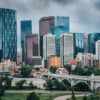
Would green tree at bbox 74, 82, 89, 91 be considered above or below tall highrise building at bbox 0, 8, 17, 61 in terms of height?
below

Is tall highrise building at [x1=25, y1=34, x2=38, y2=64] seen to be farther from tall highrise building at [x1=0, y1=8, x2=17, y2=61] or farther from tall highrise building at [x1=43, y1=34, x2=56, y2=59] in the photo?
tall highrise building at [x1=0, y1=8, x2=17, y2=61]

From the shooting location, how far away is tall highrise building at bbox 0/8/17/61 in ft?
421

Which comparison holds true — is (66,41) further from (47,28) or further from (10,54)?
(47,28)

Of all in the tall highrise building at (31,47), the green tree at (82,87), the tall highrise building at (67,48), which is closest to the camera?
the green tree at (82,87)

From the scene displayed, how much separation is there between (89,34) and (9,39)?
6330cm

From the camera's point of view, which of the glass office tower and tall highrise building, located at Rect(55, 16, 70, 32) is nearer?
the glass office tower

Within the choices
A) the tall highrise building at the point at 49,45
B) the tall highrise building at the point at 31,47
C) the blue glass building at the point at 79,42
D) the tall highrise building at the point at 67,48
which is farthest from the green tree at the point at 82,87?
the tall highrise building at the point at 31,47

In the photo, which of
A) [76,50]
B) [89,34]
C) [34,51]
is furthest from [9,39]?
[89,34]

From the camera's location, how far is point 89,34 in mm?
155250

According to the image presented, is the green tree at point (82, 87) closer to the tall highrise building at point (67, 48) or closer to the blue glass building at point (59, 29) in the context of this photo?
the tall highrise building at point (67, 48)

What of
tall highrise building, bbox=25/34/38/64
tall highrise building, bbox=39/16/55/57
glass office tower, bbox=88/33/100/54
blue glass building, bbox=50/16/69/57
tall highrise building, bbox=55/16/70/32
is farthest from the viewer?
tall highrise building, bbox=55/16/70/32

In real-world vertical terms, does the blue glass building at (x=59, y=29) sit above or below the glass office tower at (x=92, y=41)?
above

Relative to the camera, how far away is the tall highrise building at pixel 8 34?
5054 inches

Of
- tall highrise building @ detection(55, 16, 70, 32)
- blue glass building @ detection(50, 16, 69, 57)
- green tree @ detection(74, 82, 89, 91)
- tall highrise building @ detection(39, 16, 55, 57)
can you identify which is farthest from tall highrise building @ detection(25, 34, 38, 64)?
green tree @ detection(74, 82, 89, 91)
